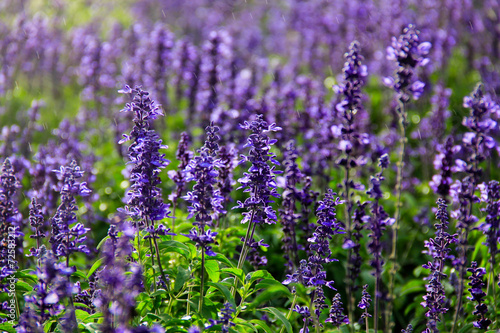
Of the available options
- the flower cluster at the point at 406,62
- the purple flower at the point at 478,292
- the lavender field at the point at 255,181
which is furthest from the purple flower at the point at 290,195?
the purple flower at the point at 478,292

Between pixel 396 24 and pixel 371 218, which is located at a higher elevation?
pixel 396 24

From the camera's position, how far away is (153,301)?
12.3 ft

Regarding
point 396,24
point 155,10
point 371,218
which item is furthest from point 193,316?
point 155,10

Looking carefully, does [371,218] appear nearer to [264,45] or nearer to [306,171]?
[306,171]

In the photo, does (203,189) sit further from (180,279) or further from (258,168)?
(180,279)

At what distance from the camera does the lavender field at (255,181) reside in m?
3.49

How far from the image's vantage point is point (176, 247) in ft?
12.2

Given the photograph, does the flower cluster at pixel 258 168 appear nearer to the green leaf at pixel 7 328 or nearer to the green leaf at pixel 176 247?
the green leaf at pixel 176 247

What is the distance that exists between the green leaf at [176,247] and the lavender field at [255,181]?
0.05 feet

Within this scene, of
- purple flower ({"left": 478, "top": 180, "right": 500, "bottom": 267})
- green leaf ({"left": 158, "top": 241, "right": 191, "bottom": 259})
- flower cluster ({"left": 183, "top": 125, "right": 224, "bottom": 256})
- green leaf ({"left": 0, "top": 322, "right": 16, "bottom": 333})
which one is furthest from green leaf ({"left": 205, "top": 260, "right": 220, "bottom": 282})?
purple flower ({"left": 478, "top": 180, "right": 500, "bottom": 267})

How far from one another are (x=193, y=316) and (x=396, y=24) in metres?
8.57

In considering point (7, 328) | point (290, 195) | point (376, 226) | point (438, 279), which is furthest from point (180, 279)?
point (438, 279)

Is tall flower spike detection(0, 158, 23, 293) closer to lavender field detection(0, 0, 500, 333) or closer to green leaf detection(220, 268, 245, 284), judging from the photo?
lavender field detection(0, 0, 500, 333)

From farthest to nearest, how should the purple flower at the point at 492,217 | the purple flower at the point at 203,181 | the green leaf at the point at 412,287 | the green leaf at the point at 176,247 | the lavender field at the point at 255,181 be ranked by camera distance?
the green leaf at the point at 412,287 < the purple flower at the point at 492,217 < the green leaf at the point at 176,247 < the lavender field at the point at 255,181 < the purple flower at the point at 203,181
